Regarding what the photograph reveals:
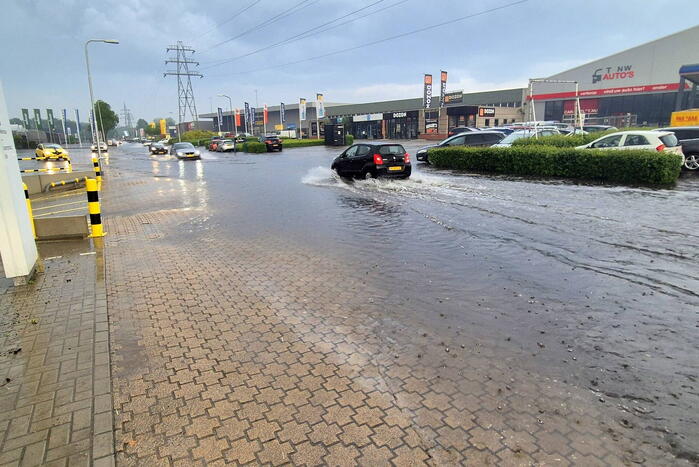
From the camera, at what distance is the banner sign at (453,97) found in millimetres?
60031

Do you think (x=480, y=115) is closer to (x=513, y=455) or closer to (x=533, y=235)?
(x=533, y=235)

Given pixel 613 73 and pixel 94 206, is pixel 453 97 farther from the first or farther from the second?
pixel 94 206

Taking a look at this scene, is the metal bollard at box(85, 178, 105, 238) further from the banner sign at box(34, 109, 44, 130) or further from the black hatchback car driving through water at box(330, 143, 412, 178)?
the banner sign at box(34, 109, 44, 130)

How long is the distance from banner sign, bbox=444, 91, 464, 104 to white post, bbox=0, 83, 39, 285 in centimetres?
5981

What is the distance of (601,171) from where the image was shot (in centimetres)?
1499

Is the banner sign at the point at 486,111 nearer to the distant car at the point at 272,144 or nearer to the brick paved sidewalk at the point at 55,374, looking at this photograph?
the distant car at the point at 272,144

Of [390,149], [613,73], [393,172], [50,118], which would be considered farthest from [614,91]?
[50,118]

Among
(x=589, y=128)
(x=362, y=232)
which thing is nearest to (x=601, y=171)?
(x=362, y=232)

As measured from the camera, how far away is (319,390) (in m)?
3.52

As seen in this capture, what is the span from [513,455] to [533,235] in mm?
6323

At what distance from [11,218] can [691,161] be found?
20.8 meters

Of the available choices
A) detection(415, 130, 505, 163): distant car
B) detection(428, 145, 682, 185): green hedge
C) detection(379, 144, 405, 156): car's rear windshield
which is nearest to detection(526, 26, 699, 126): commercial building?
detection(415, 130, 505, 163): distant car

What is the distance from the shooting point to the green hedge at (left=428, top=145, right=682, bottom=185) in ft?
44.9

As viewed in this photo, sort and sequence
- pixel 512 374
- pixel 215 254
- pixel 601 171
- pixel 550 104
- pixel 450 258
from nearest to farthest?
pixel 512 374
pixel 450 258
pixel 215 254
pixel 601 171
pixel 550 104
